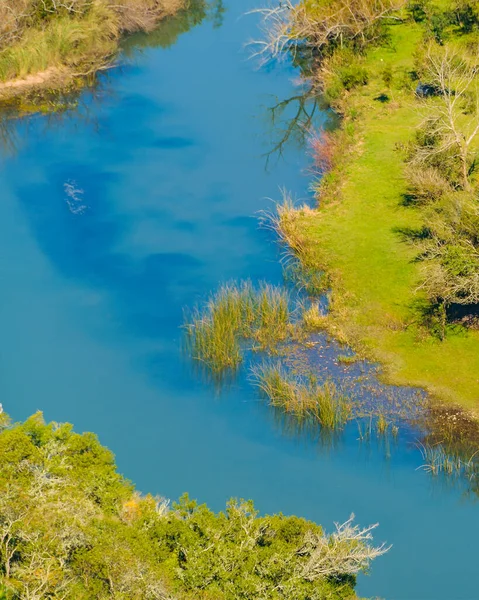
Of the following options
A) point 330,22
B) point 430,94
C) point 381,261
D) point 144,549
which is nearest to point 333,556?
point 144,549

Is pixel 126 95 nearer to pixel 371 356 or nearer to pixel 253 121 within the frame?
pixel 253 121

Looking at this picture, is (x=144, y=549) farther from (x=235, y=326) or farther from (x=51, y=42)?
(x=51, y=42)

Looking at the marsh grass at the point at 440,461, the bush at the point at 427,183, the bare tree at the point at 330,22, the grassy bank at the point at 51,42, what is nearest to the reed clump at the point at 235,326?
the marsh grass at the point at 440,461

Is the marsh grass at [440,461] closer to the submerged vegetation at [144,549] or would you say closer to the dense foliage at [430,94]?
the dense foliage at [430,94]

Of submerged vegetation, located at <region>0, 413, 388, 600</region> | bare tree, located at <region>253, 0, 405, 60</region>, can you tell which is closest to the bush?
bare tree, located at <region>253, 0, 405, 60</region>

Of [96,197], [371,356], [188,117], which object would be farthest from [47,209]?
[371,356]

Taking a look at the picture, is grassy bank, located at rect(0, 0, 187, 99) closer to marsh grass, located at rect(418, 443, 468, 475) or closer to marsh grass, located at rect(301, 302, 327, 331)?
marsh grass, located at rect(301, 302, 327, 331)
